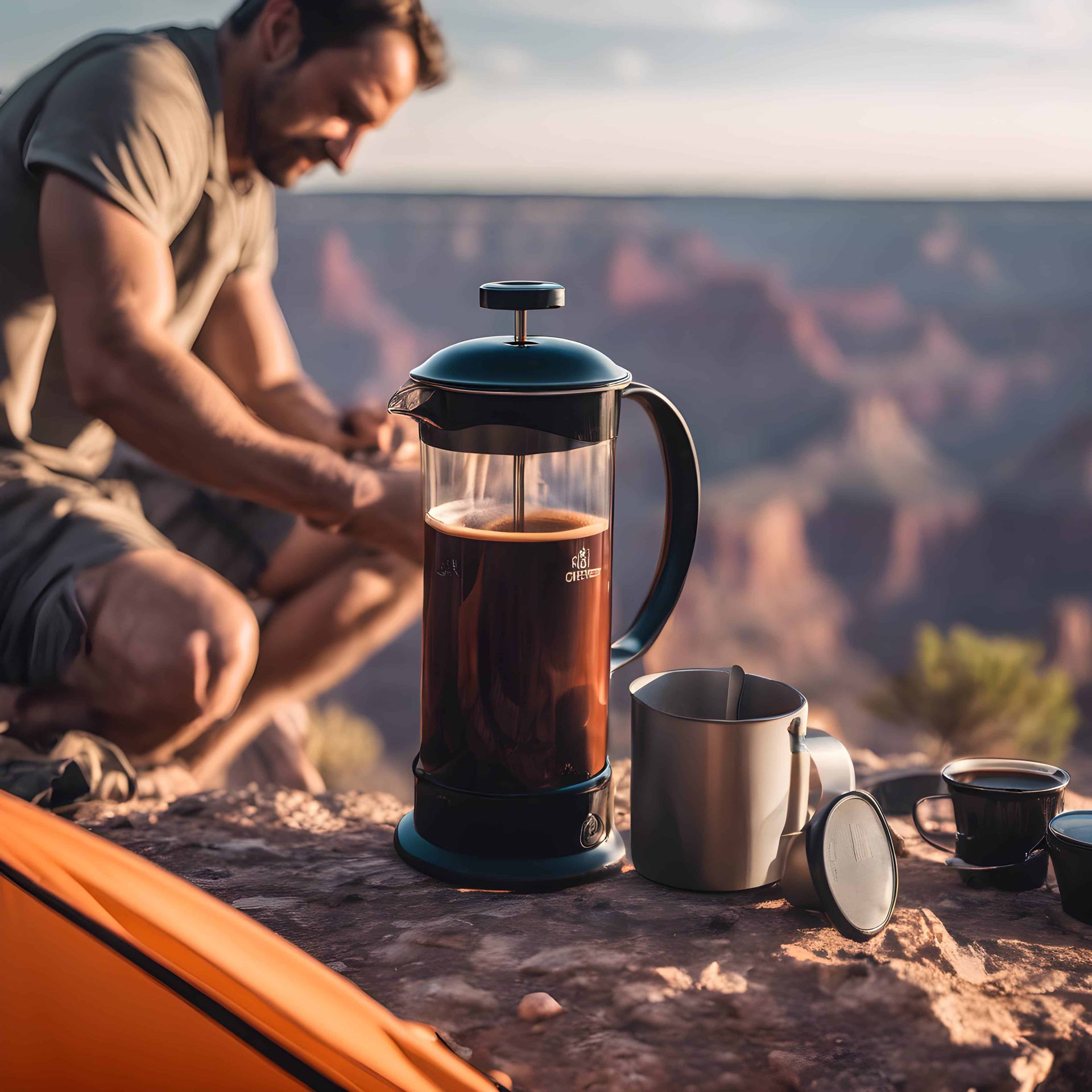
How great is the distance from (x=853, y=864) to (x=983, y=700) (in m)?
2.14

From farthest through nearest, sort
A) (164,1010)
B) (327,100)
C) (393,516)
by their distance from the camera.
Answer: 1. (327,100)
2. (393,516)
3. (164,1010)

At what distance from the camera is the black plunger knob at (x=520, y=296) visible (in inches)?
39.4

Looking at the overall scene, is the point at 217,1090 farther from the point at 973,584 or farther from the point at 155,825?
the point at 973,584

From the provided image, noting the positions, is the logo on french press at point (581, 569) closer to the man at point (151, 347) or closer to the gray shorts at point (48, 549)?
the man at point (151, 347)

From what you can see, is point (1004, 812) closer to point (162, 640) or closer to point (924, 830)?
point (924, 830)

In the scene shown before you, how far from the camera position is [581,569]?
104cm

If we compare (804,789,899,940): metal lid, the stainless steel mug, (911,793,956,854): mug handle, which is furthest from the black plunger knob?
(911,793,956,854): mug handle

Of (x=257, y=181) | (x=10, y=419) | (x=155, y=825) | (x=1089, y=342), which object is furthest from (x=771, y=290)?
(x=155, y=825)

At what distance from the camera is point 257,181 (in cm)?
177

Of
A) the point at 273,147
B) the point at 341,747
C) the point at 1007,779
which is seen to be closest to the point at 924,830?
the point at 1007,779

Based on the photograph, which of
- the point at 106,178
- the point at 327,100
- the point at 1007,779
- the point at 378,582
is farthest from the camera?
the point at 378,582

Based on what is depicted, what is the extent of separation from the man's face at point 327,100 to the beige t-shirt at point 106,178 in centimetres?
6

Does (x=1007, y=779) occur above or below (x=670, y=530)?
below

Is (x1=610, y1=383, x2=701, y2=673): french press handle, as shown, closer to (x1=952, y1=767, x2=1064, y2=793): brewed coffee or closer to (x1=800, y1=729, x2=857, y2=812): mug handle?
(x1=800, y1=729, x2=857, y2=812): mug handle
